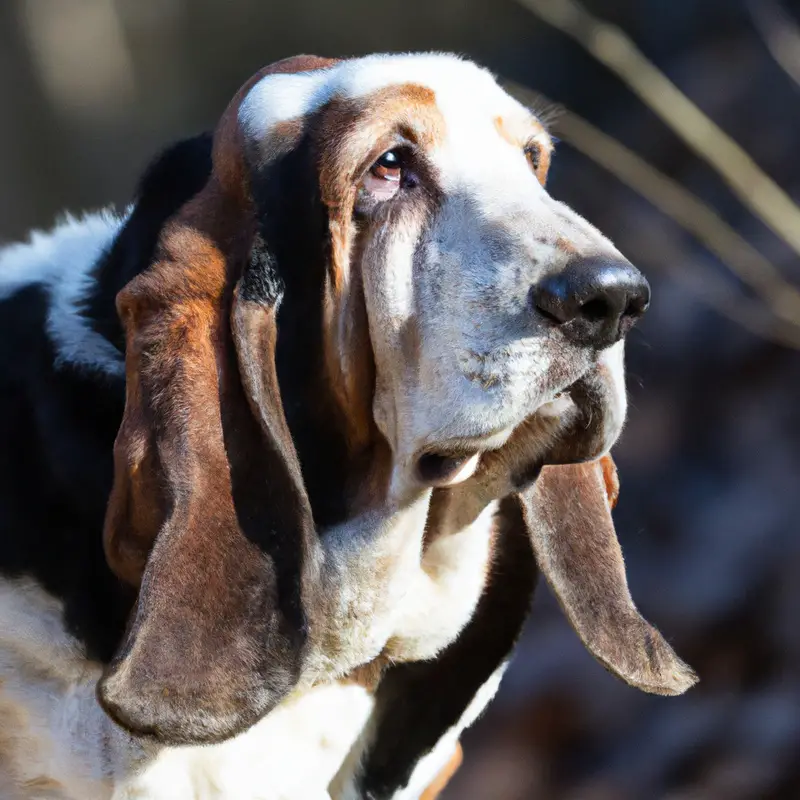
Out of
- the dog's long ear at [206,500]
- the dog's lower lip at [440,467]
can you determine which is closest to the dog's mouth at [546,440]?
the dog's lower lip at [440,467]

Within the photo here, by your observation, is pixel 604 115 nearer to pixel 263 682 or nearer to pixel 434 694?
pixel 434 694

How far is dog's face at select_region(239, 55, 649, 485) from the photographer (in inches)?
Answer: 79.7

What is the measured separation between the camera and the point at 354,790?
2.65m

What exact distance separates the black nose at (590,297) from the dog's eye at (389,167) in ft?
1.24

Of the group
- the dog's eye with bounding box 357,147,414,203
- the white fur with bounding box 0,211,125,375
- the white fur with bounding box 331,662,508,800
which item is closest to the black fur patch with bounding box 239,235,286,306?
the dog's eye with bounding box 357,147,414,203

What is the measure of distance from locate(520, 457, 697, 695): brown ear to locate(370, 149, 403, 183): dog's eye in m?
0.67

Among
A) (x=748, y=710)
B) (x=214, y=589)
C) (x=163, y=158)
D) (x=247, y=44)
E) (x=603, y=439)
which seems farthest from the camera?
Answer: (x=247, y=44)

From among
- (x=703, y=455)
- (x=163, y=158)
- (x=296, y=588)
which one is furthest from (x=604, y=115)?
(x=296, y=588)

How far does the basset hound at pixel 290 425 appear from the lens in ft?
6.77

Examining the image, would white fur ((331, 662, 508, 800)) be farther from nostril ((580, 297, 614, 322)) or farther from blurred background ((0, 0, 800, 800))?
blurred background ((0, 0, 800, 800))

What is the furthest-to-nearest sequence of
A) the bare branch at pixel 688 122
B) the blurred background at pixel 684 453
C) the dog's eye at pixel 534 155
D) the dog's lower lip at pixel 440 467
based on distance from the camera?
1. the blurred background at pixel 684 453
2. the dog's eye at pixel 534 155
3. the dog's lower lip at pixel 440 467
4. the bare branch at pixel 688 122

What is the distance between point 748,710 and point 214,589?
2.69m

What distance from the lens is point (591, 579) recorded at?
8.42 feet

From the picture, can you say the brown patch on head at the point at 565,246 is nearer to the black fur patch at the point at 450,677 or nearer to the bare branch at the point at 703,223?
the bare branch at the point at 703,223
